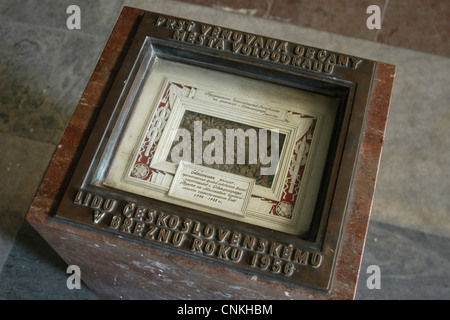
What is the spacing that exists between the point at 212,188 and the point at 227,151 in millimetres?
160

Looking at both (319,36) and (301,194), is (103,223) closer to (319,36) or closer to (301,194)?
(301,194)

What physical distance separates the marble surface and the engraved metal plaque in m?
1.14

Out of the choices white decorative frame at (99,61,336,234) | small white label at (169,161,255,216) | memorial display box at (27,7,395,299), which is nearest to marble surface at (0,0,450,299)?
memorial display box at (27,7,395,299)

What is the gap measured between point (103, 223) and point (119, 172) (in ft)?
0.70

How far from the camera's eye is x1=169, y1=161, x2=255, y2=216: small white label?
1.39 meters

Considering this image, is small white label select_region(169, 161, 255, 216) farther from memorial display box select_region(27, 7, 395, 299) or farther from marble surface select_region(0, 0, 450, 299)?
marble surface select_region(0, 0, 450, 299)

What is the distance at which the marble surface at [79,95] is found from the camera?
228 centimetres

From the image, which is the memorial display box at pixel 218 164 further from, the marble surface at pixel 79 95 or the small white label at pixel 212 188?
the marble surface at pixel 79 95

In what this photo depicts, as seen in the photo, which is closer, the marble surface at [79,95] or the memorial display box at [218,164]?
the memorial display box at [218,164]

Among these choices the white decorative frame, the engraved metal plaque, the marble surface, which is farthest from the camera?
the marble surface

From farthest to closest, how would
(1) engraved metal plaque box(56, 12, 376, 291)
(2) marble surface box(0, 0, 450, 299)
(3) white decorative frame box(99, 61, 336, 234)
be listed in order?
(2) marble surface box(0, 0, 450, 299), (3) white decorative frame box(99, 61, 336, 234), (1) engraved metal plaque box(56, 12, 376, 291)

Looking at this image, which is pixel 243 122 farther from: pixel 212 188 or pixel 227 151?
pixel 212 188

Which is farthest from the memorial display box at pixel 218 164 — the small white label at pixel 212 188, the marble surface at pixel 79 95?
the marble surface at pixel 79 95
